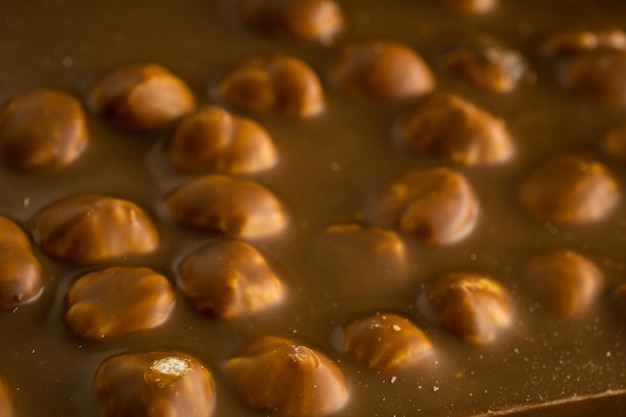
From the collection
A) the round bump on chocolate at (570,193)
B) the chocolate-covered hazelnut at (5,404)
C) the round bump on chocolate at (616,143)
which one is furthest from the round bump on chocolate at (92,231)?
the round bump on chocolate at (616,143)

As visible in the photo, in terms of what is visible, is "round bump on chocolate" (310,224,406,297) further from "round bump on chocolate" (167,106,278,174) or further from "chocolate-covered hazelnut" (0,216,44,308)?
"chocolate-covered hazelnut" (0,216,44,308)

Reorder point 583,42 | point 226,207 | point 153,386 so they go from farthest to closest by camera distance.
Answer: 1. point 583,42
2. point 226,207
3. point 153,386

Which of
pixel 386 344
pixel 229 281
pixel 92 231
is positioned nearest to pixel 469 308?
pixel 386 344

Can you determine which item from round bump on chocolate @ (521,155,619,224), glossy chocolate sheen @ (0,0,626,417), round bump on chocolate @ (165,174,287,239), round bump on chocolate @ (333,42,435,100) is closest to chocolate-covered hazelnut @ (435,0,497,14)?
glossy chocolate sheen @ (0,0,626,417)

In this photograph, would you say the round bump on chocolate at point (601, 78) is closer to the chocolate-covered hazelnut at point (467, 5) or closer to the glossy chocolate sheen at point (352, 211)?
the glossy chocolate sheen at point (352, 211)

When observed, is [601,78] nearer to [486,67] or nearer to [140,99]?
[486,67]

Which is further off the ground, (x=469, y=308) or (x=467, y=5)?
(x=467, y=5)

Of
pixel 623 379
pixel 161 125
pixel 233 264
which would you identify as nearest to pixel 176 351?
pixel 233 264
